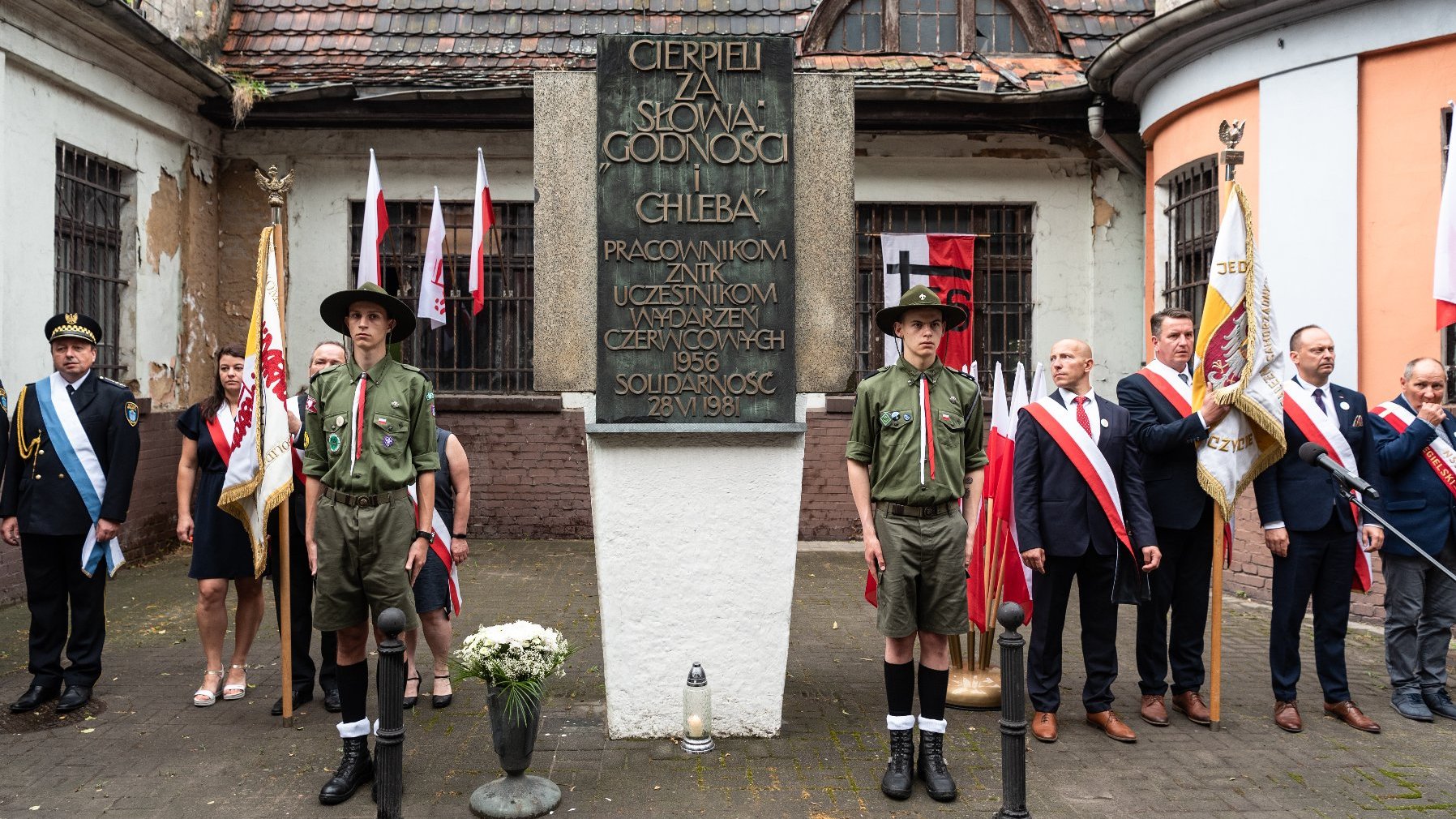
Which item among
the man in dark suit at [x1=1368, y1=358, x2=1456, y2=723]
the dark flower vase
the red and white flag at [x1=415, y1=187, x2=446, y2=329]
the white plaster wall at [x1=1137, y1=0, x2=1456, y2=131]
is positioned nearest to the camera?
the dark flower vase

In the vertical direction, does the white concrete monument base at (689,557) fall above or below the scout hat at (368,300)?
below

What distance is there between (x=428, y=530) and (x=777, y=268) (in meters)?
2.04

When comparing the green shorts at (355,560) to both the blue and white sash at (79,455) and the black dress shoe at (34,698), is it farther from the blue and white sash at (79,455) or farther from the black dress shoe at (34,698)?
the black dress shoe at (34,698)

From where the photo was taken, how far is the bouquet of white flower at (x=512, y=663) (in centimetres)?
434

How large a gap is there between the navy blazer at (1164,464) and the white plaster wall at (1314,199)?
300 cm

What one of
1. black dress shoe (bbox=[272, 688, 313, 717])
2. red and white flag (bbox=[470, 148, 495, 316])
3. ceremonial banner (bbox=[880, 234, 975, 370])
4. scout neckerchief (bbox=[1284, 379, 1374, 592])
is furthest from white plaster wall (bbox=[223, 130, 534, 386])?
scout neckerchief (bbox=[1284, 379, 1374, 592])

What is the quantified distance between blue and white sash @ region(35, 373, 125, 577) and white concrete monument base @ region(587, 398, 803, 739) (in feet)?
9.11

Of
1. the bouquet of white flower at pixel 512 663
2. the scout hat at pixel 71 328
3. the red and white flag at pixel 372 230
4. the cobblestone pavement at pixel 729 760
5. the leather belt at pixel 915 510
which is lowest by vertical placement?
the cobblestone pavement at pixel 729 760

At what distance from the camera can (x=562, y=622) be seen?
25.6 ft

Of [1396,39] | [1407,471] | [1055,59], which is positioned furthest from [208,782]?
[1055,59]

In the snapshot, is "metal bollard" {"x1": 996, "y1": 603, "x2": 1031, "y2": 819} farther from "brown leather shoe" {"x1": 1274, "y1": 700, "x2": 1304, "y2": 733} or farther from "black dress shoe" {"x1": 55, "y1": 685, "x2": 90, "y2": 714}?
"black dress shoe" {"x1": 55, "y1": 685, "x2": 90, "y2": 714}

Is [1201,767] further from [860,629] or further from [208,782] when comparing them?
[208,782]

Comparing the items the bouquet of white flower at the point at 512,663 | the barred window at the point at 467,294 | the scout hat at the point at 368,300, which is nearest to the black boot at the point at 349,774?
the bouquet of white flower at the point at 512,663

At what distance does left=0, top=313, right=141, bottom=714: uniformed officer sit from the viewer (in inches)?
222
